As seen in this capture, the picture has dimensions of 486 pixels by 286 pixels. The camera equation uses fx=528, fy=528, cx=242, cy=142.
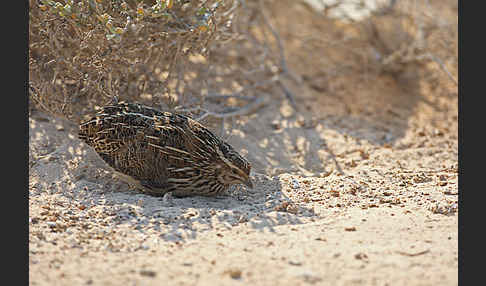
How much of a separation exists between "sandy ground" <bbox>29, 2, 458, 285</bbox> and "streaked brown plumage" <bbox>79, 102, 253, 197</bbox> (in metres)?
0.17

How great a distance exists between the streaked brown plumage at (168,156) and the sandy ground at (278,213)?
0.57 feet

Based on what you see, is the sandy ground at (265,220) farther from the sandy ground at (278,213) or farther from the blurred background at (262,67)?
the blurred background at (262,67)

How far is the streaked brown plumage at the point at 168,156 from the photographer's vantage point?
16.0 feet

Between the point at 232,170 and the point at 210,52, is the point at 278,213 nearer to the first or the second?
the point at 232,170

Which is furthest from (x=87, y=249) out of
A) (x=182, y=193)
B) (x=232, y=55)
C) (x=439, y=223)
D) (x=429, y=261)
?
(x=232, y=55)

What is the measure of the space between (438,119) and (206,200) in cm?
446

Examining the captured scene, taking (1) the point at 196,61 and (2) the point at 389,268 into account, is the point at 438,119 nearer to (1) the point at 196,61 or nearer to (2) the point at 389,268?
(1) the point at 196,61

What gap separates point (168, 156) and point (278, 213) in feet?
3.78

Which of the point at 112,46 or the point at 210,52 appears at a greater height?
the point at 210,52

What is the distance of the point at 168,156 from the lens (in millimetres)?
4891

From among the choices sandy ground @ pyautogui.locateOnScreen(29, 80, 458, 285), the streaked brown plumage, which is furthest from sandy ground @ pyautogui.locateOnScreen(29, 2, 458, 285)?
the streaked brown plumage

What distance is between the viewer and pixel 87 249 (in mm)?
3846

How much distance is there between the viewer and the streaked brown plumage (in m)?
4.88

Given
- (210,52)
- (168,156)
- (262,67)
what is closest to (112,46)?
(168,156)
